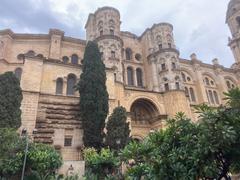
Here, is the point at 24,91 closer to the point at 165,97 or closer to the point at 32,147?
the point at 32,147

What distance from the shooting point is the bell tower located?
39000 millimetres

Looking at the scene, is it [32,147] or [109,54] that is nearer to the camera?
[32,147]

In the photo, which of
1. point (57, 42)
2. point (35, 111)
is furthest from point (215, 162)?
point (57, 42)

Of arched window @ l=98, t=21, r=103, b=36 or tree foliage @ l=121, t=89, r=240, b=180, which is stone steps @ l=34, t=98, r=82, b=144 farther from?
tree foliage @ l=121, t=89, r=240, b=180

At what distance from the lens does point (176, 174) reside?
18.6ft

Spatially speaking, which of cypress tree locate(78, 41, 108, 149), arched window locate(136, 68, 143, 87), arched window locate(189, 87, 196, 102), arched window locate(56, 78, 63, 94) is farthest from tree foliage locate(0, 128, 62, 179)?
arched window locate(189, 87, 196, 102)

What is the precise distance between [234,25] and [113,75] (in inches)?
1132

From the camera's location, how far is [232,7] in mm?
41375

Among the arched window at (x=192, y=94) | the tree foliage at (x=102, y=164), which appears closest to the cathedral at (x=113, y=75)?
the arched window at (x=192, y=94)

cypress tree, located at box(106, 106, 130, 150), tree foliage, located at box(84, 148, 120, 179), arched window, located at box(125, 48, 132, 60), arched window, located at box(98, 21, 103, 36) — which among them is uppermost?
arched window, located at box(98, 21, 103, 36)

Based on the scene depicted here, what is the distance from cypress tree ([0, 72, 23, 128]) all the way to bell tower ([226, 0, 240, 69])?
35.9 metres

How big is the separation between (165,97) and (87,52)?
1030 centimetres

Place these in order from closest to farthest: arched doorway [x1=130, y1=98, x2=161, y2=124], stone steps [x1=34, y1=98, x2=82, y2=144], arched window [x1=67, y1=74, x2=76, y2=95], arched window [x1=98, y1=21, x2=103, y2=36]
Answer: stone steps [x1=34, y1=98, x2=82, y2=144] → arched window [x1=67, y1=74, x2=76, y2=95] → arched doorway [x1=130, y1=98, x2=161, y2=124] → arched window [x1=98, y1=21, x2=103, y2=36]

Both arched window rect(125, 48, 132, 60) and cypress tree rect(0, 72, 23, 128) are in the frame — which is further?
arched window rect(125, 48, 132, 60)
